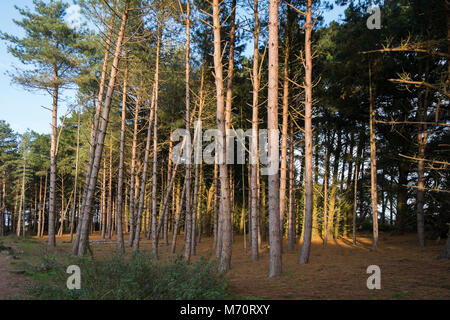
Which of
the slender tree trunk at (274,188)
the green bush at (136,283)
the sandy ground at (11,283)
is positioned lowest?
the sandy ground at (11,283)

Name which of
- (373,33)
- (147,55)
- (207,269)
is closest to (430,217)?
(373,33)

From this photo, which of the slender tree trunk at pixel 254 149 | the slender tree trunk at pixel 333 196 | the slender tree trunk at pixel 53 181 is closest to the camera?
the slender tree trunk at pixel 254 149

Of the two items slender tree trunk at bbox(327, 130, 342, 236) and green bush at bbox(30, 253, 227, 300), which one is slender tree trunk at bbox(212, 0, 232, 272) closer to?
green bush at bbox(30, 253, 227, 300)

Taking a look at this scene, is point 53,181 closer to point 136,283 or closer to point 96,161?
point 96,161

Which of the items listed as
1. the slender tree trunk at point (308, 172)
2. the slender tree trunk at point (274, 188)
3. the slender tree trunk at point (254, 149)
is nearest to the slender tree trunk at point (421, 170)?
the slender tree trunk at point (308, 172)

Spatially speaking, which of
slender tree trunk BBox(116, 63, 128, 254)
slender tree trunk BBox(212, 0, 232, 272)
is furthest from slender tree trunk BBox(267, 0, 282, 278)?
slender tree trunk BBox(116, 63, 128, 254)

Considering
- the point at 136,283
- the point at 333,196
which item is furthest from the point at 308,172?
the point at 333,196

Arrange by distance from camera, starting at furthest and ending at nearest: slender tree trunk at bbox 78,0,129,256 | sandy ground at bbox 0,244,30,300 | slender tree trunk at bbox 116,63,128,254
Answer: slender tree trunk at bbox 116,63,128,254 → slender tree trunk at bbox 78,0,129,256 → sandy ground at bbox 0,244,30,300

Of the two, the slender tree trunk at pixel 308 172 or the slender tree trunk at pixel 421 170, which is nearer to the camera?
the slender tree trunk at pixel 308 172

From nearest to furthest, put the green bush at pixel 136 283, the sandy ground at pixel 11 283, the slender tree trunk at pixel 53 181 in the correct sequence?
the green bush at pixel 136 283
the sandy ground at pixel 11 283
the slender tree trunk at pixel 53 181

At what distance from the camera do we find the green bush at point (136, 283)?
4.32 m

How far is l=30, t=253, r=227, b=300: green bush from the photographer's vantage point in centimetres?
432

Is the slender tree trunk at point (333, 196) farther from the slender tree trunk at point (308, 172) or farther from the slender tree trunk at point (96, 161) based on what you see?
the slender tree trunk at point (96, 161)

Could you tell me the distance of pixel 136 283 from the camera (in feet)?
13.6
